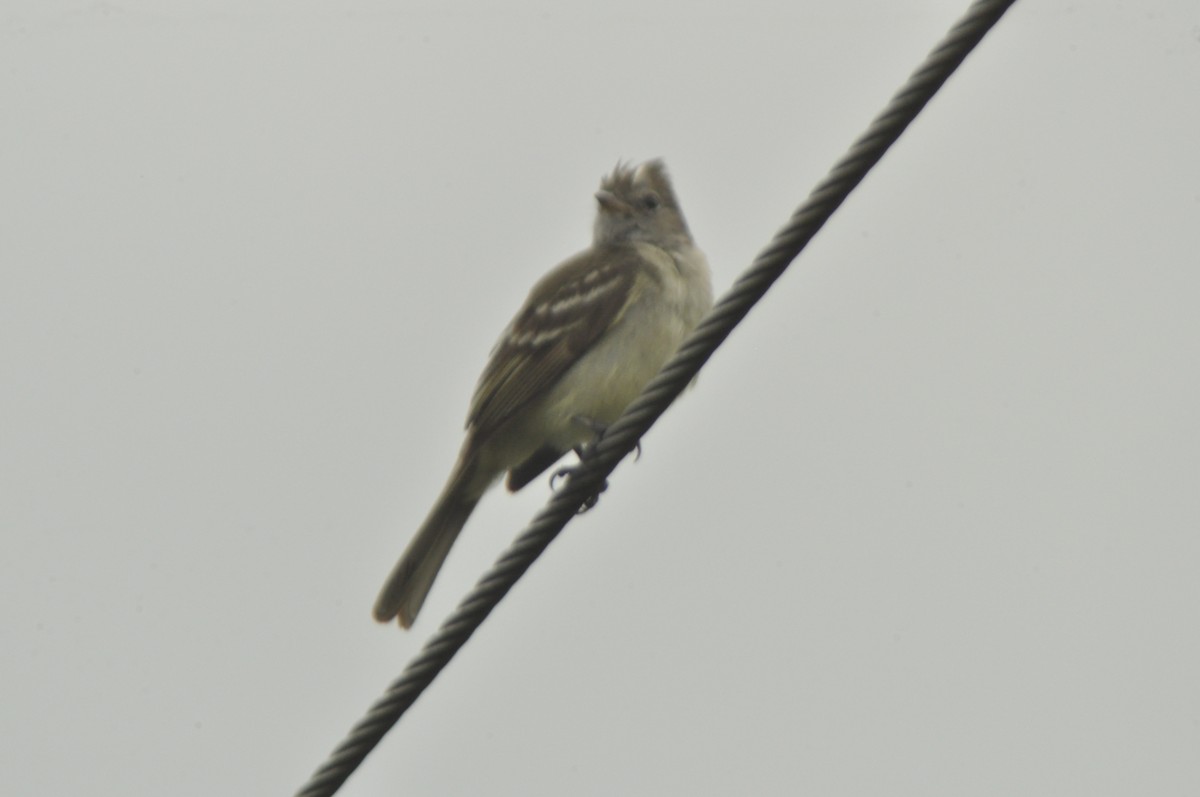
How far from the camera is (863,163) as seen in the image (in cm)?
370

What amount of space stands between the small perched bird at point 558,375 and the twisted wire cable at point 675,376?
2021mm

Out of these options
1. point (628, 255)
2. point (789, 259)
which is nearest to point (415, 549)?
point (628, 255)

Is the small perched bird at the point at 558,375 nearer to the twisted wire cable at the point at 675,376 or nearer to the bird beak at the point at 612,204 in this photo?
the bird beak at the point at 612,204

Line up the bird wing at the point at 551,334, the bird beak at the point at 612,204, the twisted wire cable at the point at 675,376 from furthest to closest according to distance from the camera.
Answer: the bird beak at the point at 612,204 → the bird wing at the point at 551,334 → the twisted wire cable at the point at 675,376

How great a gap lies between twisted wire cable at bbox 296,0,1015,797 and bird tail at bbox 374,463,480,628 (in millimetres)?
2119

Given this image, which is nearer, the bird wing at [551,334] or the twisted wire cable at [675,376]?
the twisted wire cable at [675,376]

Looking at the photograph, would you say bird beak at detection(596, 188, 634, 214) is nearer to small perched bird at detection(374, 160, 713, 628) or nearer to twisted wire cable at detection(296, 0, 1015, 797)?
small perched bird at detection(374, 160, 713, 628)

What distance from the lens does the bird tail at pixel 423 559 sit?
6.40 meters

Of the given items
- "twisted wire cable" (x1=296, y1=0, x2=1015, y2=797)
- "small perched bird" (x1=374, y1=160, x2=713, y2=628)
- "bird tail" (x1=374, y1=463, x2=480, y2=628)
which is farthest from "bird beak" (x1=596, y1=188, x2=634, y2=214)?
"twisted wire cable" (x1=296, y1=0, x2=1015, y2=797)

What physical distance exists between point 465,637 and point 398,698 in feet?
0.70

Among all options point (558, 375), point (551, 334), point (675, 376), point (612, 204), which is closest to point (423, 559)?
point (558, 375)

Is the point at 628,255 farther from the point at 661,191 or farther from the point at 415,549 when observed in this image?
the point at 415,549

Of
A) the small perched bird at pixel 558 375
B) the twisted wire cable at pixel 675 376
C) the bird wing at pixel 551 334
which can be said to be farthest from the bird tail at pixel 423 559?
the twisted wire cable at pixel 675 376

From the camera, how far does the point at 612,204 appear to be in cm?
750
